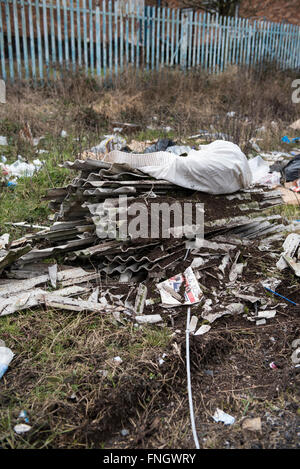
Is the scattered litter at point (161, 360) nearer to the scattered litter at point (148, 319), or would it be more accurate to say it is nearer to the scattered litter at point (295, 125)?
the scattered litter at point (148, 319)

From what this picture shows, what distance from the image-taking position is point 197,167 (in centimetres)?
334

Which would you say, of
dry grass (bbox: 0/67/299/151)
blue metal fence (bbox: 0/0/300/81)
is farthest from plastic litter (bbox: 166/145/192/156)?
blue metal fence (bbox: 0/0/300/81)

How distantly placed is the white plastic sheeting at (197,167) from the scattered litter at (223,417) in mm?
1887

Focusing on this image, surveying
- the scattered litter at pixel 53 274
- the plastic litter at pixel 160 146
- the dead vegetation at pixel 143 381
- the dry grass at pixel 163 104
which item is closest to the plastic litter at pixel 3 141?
the dry grass at pixel 163 104

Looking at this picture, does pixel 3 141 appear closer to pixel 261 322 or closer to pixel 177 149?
pixel 177 149

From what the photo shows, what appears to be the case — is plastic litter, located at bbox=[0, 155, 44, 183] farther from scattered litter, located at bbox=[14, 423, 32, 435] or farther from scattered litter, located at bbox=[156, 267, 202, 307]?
scattered litter, located at bbox=[14, 423, 32, 435]

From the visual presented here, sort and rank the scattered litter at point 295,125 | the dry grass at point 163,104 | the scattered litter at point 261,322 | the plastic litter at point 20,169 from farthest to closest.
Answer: the scattered litter at point 295,125 → the dry grass at point 163,104 → the plastic litter at point 20,169 → the scattered litter at point 261,322

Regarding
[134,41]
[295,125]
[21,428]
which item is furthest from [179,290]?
[134,41]

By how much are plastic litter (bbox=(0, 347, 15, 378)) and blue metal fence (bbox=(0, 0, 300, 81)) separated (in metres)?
7.16

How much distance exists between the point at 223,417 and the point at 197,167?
2041 millimetres

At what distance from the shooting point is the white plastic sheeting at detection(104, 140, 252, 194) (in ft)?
10.8

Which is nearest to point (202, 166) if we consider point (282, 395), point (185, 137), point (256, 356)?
point (256, 356)

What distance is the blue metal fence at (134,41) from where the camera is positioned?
836cm

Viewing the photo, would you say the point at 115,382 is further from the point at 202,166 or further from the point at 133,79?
the point at 133,79
